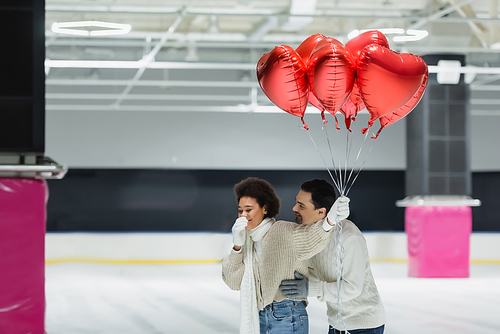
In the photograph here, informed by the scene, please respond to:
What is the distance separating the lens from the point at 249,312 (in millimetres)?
2635

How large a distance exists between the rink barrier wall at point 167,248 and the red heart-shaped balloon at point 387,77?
1102 centimetres

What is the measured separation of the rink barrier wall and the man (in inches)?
444

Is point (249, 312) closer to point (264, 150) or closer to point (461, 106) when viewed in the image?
point (461, 106)

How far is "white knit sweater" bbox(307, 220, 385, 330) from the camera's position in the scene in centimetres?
265

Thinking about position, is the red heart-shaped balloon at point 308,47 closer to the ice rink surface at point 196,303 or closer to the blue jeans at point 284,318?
the blue jeans at point 284,318

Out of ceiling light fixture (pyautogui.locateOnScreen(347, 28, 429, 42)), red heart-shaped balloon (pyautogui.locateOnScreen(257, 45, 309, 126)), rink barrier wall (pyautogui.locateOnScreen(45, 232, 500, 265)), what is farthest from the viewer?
rink barrier wall (pyautogui.locateOnScreen(45, 232, 500, 265))

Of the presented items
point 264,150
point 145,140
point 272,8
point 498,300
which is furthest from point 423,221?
point 145,140

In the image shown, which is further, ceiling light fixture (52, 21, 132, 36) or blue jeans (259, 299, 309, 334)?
ceiling light fixture (52, 21, 132, 36)

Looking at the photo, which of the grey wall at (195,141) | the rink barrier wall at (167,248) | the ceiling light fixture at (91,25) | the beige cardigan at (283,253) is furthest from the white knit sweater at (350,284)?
the grey wall at (195,141)

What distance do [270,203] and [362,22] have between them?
374 inches

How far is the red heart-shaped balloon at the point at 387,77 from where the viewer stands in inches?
119

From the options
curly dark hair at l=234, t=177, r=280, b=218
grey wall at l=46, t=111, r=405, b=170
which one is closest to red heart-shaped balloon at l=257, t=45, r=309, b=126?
curly dark hair at l=234, t=177, r=280, b=218

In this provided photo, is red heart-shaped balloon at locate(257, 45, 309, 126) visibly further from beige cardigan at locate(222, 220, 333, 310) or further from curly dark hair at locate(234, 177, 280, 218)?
beige cardigan at locate(222, 220, 333, 310)

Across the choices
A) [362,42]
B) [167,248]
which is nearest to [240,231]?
[362,42]
